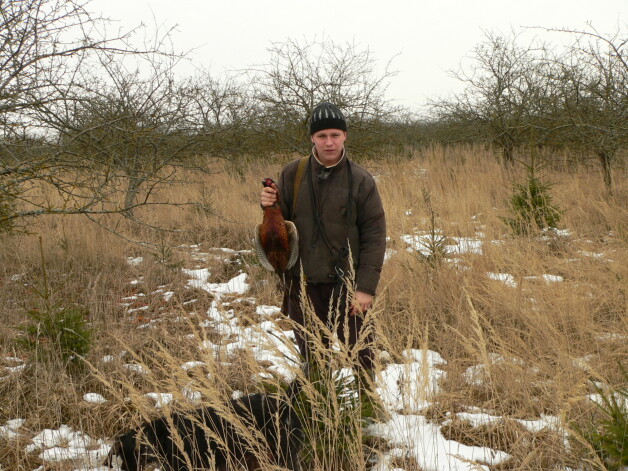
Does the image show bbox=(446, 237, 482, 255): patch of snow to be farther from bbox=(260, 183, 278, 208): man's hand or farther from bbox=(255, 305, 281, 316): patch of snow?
bbox=(260, 183, 278, 208): man's hand

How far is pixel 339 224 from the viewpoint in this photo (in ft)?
8.01

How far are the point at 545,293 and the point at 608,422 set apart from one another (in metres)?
1.85

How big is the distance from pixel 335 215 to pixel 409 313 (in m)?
1.45

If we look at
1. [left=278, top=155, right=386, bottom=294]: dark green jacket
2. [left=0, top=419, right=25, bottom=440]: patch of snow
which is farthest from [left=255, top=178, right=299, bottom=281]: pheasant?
[left=0, top=419, right=25, bottom=440]: patch of snow

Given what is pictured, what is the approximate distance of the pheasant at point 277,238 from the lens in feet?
7.75

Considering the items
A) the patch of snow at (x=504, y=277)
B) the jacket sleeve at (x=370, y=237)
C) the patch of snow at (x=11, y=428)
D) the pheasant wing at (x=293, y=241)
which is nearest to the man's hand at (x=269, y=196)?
the pheasant wing at (x=293, y=241)

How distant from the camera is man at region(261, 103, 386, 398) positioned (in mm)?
2400

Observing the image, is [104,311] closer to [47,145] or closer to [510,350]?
[47,145]

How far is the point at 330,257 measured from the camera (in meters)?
2.46

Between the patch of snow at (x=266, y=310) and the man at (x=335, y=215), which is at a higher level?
the man at (x=335, y=215)

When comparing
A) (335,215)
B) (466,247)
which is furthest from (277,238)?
(466,247)

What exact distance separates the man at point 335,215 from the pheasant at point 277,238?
85mm

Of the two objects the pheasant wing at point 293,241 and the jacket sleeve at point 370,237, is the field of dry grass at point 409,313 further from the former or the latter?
the pheasant wing at point 293,241

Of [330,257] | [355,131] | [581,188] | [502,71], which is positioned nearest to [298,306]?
[330,257]
